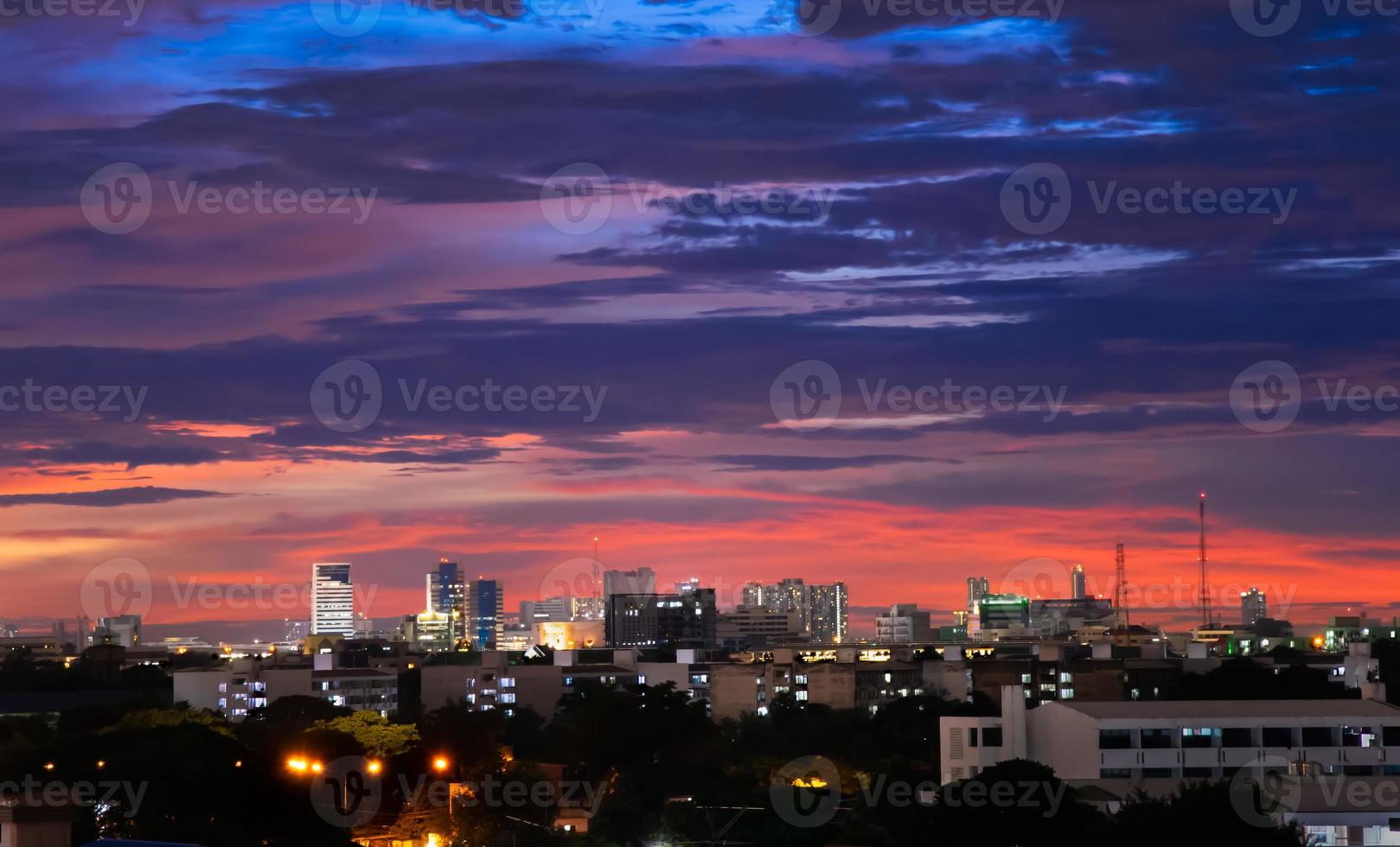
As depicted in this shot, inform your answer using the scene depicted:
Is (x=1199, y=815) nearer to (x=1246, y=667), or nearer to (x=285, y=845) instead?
(x=285, y=845)

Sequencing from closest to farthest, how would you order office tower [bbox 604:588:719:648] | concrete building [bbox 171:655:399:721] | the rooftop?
the rooftop → concrete building [bbox 171:655:399:721] → office tower [bbox 604:588:719:648]

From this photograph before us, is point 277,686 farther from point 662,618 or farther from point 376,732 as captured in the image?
point 662,618
